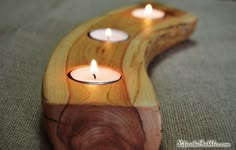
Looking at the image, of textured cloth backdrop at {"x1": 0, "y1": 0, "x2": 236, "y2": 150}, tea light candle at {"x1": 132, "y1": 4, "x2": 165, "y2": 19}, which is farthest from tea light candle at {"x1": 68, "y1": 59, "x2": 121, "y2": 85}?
tea light candle at {"x1": 132, "y1": 4, "x2": 165, "y2": 19}

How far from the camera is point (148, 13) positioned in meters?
1.18

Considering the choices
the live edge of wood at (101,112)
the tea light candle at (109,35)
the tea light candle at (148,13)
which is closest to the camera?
the live edge of wood at (101,112)

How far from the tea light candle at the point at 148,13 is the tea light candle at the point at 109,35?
222 millimetres

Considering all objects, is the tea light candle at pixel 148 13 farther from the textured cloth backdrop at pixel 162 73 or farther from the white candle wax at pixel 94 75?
the white candle wax at pixel 94 75

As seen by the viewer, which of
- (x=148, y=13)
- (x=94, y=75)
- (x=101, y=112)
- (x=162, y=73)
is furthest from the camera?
(x=148, y=13)

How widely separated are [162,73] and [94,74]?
277 mm

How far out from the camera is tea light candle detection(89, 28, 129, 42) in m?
0.90

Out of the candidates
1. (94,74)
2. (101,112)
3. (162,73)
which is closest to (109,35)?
(162,73)

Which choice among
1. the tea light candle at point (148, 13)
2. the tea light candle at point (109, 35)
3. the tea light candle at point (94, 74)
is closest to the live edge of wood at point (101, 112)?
the tea light candle at point (94, 74)

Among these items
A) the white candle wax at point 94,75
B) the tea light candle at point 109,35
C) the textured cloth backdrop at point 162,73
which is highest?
the white candle wax at point 94,75

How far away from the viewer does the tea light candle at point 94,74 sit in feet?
2.11

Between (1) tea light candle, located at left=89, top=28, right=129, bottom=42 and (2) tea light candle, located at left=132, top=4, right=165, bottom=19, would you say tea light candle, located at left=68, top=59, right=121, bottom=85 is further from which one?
Result: (2) tea light candle, located at left=132, top=4, right=165, bottom=19

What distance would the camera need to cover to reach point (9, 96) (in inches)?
28.1

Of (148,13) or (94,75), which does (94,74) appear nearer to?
(94,75)
